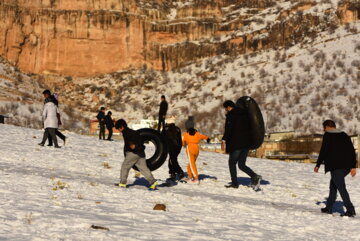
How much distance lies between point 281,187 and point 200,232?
294 inches

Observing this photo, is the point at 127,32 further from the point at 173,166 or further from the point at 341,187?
the point at 341,187

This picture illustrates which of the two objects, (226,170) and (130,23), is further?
(130,23)

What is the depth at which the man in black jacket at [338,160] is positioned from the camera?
408 inches

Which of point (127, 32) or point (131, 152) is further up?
point (127, 32)

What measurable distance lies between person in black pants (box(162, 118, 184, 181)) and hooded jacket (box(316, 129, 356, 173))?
4149 mm

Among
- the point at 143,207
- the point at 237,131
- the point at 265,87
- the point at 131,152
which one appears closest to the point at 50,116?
the point at 131,152

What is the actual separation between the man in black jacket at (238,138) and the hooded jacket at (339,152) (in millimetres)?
2305

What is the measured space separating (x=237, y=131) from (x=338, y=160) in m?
2.76

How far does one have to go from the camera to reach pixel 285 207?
1088cm

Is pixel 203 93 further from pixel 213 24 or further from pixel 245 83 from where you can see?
pixel 213 24

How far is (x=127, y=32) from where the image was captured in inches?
4427

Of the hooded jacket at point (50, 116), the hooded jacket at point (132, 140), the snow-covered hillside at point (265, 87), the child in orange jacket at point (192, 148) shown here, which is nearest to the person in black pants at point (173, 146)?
the child in orange jacket at point (192, 148)

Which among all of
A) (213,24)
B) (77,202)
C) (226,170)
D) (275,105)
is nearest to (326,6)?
(213,24)

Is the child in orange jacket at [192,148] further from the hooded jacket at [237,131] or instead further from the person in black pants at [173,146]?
the hooded jacket at [237,131]
